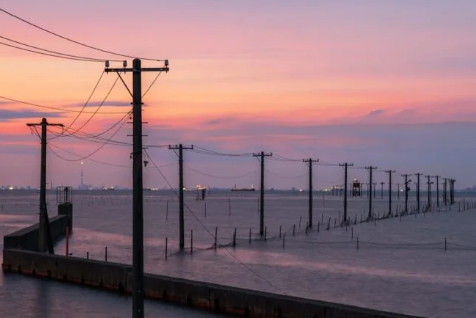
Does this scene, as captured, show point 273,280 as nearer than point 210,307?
No

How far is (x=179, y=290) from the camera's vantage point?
1113 inches

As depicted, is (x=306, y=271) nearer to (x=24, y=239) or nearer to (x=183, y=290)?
(x=24, y=239)

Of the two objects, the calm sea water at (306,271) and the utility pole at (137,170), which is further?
the calm sea water at (306,271)

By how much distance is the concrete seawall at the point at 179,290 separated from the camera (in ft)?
75.8

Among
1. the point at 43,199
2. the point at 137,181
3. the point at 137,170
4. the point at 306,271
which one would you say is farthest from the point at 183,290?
the point at 306,271

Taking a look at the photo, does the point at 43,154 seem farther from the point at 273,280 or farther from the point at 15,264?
the point at 273,280

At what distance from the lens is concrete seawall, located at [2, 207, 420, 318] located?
23109 millimetres

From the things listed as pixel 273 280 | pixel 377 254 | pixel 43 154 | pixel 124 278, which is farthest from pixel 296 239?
pixel 124 278

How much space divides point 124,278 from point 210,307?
233 inches

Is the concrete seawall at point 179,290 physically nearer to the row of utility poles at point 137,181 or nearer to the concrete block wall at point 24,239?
the concrete block wall at point 24,239

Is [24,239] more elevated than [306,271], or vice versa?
[24,239]

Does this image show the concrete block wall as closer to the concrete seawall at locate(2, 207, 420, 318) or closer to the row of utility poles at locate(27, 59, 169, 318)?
the concrete seawall at locate(2, 207, 420, 318)

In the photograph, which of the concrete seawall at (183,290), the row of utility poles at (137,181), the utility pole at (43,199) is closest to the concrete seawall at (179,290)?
the concrete seawall at (183,290)

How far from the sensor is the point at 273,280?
4509 centimetres
